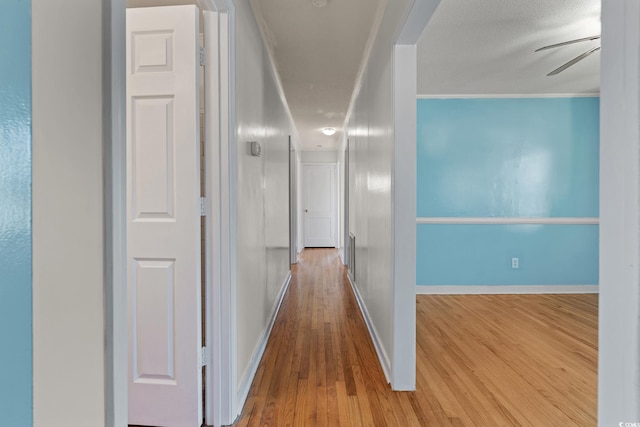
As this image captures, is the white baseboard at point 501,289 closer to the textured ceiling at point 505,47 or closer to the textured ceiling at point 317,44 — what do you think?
the textured ceiling at point 505,47

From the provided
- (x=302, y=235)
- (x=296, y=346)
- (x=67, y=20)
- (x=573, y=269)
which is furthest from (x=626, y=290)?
(x=302, y=235)

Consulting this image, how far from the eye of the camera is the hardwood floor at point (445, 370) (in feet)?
5.16

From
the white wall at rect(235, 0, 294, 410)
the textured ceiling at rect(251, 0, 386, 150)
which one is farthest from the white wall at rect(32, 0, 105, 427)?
the textured ceiling at rect(251, 0, 386, 150)

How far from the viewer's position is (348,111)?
4301 millimetres

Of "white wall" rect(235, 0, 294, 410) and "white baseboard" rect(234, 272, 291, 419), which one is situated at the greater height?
"white wall" rect(235, 0, 294, 410)

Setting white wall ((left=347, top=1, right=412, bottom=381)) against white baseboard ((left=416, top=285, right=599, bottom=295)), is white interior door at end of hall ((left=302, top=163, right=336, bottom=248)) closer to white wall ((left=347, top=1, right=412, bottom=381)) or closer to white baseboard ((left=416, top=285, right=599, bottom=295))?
white baseboard ((left=416, top=285, right=599, bottom=295))

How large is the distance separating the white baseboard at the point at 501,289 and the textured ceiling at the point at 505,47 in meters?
2.33

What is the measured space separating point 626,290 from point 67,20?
3.39ft

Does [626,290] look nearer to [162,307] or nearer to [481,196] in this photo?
[162,307]

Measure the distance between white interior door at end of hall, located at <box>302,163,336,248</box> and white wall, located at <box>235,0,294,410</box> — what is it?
161 inches

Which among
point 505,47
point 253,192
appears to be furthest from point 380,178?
point 505,47

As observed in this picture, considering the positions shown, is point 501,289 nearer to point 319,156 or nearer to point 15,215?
point 15,215

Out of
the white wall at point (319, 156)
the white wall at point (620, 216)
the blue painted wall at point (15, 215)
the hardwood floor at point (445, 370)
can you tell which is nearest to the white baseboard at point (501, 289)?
the hardwood floor at point (445, 370)

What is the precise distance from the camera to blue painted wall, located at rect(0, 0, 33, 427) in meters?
0.45
